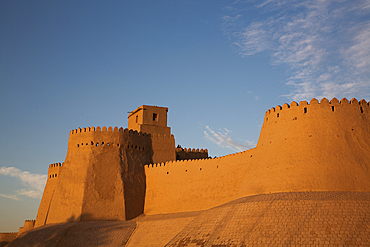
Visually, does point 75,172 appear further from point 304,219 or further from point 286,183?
point 304,219

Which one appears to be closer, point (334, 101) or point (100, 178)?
point (334, 101)

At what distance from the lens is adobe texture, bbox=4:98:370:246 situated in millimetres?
18609

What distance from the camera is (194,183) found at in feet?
93.6

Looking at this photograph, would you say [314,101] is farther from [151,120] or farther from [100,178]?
[151,120]

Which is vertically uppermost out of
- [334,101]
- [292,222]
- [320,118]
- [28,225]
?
[334,101]

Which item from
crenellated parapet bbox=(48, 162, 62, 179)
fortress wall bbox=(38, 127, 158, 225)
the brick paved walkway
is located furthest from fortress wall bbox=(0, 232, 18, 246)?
the brick paved walkway

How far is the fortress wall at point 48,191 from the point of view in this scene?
33531mm

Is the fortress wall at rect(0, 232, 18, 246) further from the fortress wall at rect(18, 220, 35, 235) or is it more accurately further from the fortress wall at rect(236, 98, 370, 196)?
the fortress wall at rect(236, 98, 370, 196)

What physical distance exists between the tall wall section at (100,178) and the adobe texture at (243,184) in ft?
0.24

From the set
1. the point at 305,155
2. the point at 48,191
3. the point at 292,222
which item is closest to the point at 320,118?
the point at 305,155

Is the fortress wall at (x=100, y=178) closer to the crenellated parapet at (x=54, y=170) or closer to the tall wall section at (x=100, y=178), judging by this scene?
the tall wall section at (x=100, y=178)

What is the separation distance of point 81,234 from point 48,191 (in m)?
10.0

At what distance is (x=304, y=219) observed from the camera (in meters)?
18.4

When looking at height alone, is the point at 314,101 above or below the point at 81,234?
above
